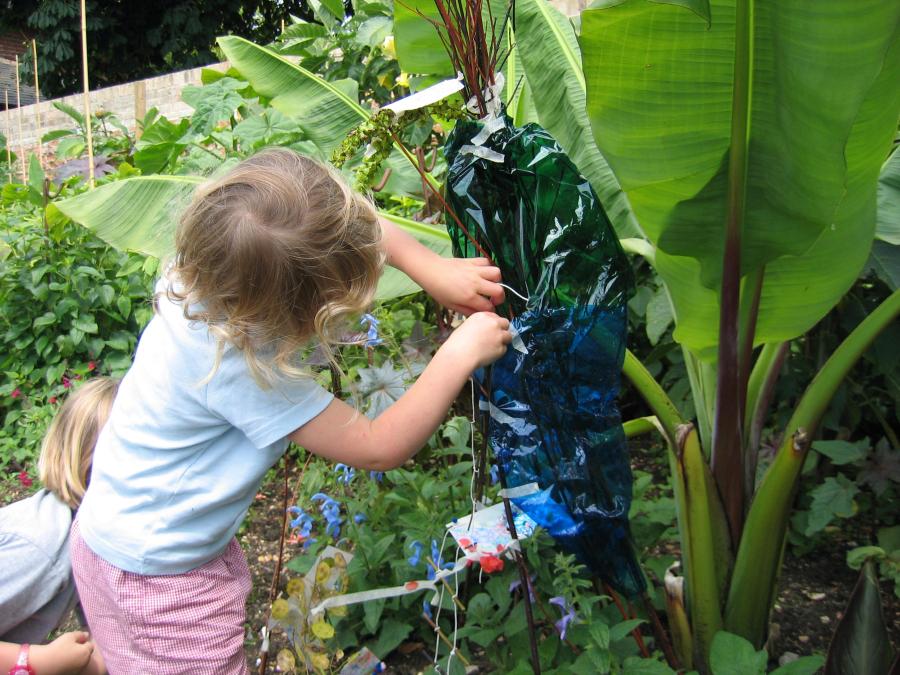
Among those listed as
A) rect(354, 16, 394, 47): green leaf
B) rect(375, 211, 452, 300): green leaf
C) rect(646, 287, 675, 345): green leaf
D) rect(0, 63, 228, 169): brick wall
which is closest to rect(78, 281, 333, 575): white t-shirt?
rect(375, 211, 452, 300): green leaf

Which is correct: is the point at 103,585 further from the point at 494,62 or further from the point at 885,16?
the point at 885,16

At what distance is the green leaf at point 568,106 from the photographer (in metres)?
1.78

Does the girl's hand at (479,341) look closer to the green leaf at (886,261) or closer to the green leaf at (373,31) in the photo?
the green leaf at (886,261)

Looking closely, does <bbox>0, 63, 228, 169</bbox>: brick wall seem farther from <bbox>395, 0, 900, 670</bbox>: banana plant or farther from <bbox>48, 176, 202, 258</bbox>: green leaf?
<bbox>395, 0, 900, 670</bbox>: banana plant

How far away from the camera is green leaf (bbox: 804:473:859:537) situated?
1859mm

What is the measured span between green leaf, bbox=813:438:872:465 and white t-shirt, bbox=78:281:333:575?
4.40 feet

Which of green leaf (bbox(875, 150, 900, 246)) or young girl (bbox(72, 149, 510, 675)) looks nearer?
young girl (bbox(72, 149, 510, 675))

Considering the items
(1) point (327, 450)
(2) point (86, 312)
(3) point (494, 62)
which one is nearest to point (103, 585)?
(1) point (327, 450)

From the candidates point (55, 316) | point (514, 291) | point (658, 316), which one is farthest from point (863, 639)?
point (55, 316)

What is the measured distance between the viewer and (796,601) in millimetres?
2055

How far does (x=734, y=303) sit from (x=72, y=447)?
1.45m

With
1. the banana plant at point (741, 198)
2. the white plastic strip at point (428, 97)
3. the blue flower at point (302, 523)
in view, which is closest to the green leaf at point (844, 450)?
the banana plant at point (741, 198)

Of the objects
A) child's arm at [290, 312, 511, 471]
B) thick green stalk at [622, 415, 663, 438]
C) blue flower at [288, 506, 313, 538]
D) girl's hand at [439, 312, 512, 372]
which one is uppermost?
girl's hand at [439, 312, 512, 372]

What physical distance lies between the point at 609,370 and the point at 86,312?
10.2ft
